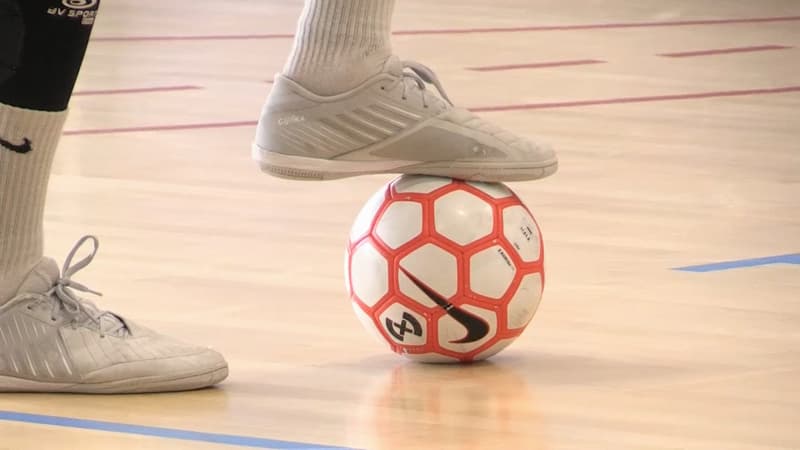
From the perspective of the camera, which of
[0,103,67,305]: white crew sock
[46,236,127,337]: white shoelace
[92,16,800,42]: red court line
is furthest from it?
[92,16,800,42]: red court line

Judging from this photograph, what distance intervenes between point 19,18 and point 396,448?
67 centimetres

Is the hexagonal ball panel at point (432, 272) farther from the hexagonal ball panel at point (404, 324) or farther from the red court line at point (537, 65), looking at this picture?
the red court line at point (537, 65)

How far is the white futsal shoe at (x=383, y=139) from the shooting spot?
2322 mm

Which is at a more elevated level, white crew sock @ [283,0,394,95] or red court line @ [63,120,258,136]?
white crew sock @ [283,0,394,95]

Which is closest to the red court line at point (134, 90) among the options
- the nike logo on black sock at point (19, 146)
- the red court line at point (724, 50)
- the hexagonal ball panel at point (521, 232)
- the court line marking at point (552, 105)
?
the court line marking at point (552, 105)

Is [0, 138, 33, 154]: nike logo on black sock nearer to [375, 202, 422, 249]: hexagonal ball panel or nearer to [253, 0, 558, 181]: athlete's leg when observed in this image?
[253, 0, 558, 181]: athlete's leg

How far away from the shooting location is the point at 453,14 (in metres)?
7.89

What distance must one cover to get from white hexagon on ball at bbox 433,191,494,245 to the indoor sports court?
190 millimetres

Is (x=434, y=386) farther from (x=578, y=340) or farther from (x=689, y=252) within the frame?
(x=689, y=252)

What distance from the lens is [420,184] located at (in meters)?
2.35

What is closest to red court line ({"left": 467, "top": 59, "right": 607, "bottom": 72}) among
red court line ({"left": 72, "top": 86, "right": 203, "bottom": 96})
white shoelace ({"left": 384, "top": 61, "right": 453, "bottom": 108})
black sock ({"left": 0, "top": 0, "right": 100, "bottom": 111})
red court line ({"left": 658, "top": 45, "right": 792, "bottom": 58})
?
red court line ({"left": 658, "top": 45, "right": 792, "bottom": 58})

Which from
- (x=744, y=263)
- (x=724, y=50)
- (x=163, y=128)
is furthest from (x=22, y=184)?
(x=724, y=50)

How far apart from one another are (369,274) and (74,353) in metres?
0.43

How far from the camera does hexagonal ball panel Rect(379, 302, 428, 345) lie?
2.30 m
